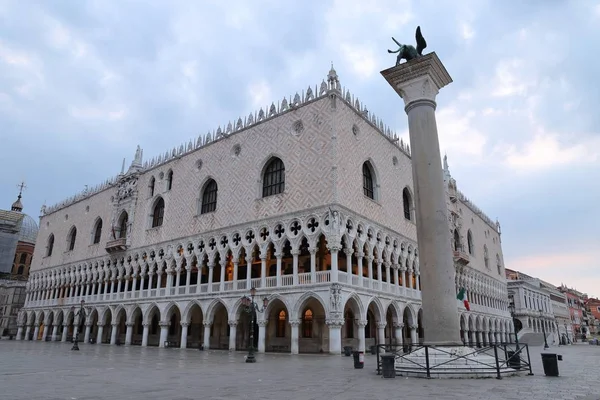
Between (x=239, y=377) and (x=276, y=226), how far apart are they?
15.1 metres

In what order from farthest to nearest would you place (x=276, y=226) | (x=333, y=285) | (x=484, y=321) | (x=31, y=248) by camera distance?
(x=31, y=248), (x=484, y=321), (x=276, y=226), (x=333, y=285)

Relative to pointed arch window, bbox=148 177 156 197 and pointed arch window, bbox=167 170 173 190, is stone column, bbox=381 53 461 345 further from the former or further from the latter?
pointed arch window, bbox=148 177 156 197

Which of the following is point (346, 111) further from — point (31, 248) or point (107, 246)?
point (31, 248)

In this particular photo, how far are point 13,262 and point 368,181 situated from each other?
63.8 meters

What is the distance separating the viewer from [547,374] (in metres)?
10.9

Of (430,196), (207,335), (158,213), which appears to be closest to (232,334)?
(207,335)

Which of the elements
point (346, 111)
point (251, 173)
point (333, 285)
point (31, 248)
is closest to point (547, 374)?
point (333, 285)

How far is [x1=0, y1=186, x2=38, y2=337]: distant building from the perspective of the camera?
5688 centimetres

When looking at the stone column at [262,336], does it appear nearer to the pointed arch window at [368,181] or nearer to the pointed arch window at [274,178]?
the pointed arch window at [274,178]

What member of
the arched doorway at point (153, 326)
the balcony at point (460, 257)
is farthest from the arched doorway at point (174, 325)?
the balcony at point (460, 257)

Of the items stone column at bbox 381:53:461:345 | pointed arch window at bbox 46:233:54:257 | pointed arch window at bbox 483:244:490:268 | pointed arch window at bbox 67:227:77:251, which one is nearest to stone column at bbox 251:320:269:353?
stone column at bbox 381:53:461:345

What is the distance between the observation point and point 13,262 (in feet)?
218

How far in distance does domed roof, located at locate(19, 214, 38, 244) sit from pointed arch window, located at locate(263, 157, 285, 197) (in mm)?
63738

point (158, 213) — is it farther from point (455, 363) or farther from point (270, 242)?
point (455, 363)
